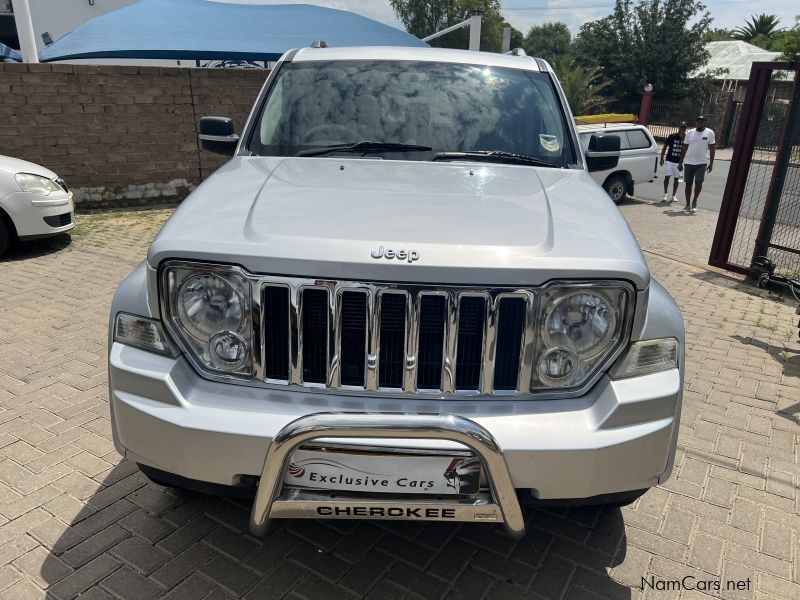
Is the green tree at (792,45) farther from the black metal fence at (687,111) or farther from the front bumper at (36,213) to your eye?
the front bumper at (36,213)

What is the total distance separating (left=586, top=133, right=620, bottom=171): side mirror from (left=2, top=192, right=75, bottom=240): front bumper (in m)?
5.92

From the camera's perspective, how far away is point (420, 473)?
2051 mm

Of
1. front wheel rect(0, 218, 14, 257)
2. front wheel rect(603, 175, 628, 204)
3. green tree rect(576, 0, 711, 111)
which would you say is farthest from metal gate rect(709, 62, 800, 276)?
green tree rect(576, 0, 711, 111)

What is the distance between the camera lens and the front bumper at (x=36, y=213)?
6797mm

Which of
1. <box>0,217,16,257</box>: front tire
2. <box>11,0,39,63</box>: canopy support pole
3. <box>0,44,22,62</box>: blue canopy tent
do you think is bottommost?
<box>0,217,16,257</box>: front tire

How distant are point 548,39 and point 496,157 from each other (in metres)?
88.6

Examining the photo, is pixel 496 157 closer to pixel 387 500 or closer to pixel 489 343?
pixel 489 343

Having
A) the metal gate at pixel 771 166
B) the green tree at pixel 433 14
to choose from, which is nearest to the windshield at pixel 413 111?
the metal gate at pixel 771 166

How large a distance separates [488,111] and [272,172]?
4.29 feet

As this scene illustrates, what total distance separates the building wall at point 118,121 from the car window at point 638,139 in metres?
7.99

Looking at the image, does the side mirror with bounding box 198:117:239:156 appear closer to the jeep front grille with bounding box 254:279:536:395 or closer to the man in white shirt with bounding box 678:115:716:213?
the jeep front grille with bounding box 254:279:536:395

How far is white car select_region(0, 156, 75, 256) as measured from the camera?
676 cm

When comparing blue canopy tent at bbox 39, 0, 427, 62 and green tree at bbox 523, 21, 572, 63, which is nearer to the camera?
blue canopy tent at bbox 39, 0, 427, 62

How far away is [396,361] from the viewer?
2193 mm
